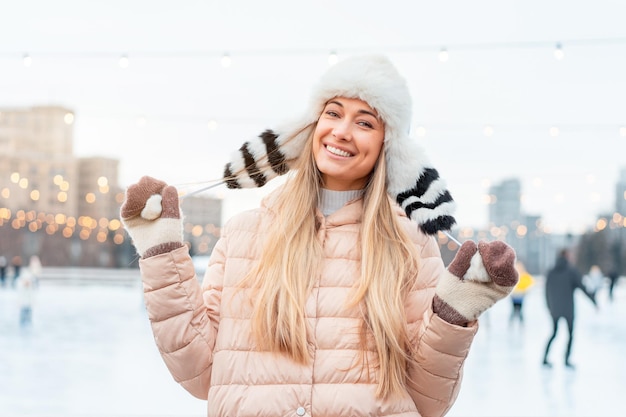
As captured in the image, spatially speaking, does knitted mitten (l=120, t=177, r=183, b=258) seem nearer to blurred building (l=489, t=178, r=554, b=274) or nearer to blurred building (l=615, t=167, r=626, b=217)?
blurred building (l=489, t=178, r=554, b=274)

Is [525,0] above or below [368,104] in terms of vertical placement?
above

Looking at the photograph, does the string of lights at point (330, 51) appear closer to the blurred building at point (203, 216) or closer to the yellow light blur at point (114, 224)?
the blurred building at point (203, 216)

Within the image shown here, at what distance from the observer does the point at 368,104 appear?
1.59 m

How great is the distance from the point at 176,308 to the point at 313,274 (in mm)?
308

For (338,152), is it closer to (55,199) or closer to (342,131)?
(342,131)

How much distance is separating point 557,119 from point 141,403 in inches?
181

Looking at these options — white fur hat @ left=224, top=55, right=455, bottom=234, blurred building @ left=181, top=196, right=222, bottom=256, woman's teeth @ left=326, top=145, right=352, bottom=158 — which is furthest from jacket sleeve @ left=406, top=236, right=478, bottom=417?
blurred building @ left=181, top=196, right=222, bottom=256

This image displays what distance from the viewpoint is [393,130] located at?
163 centimetres

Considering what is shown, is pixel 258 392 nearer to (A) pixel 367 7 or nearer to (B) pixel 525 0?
(A) pixel 367 7

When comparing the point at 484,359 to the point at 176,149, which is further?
the point at 176,149

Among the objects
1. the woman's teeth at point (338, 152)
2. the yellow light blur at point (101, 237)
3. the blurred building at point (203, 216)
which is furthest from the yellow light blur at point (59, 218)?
the woman's teeth at point (338, 152)

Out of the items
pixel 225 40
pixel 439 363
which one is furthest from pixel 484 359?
pixel 439 363

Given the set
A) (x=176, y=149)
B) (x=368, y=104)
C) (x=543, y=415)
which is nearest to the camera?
(x=368, y=104)

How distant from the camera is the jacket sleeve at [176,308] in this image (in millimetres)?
1489
